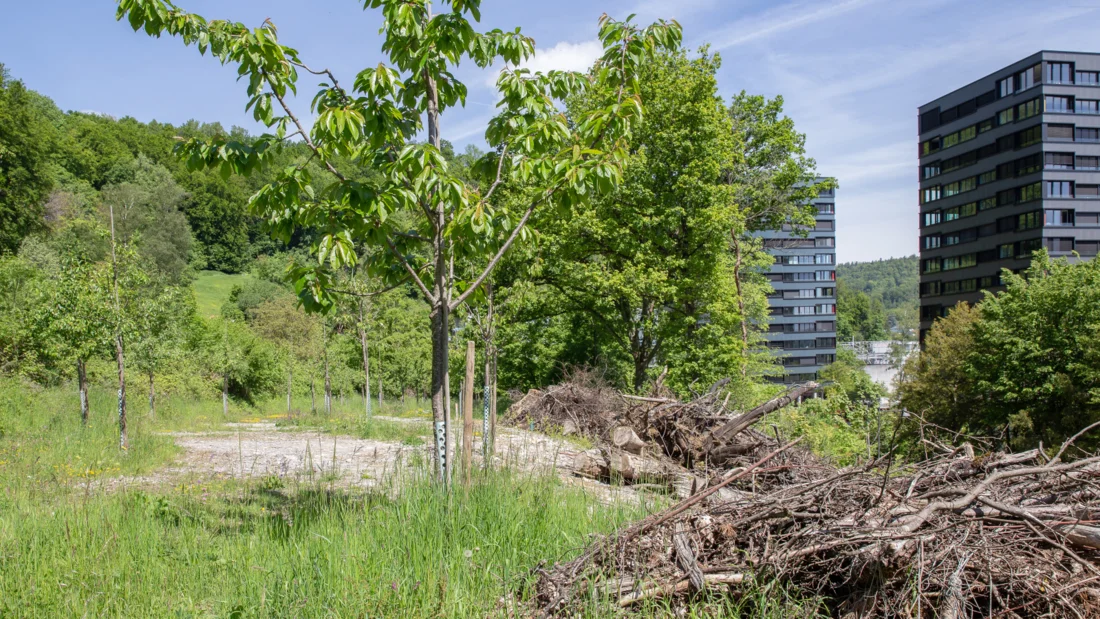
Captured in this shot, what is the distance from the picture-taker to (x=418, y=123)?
4.79m

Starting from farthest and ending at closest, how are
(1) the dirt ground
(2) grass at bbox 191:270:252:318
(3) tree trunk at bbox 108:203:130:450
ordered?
(2) grass at bbox 191:270:252:318 < (3) tree trunk at bbox 108:203:130:450 < (1) the dirt ground

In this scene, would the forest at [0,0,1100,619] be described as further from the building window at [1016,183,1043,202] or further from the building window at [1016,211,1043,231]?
the building window at [1016,183,1043,202]

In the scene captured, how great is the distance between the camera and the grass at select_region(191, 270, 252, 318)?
196 feet

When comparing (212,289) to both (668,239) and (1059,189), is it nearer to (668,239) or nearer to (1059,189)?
(668,239)

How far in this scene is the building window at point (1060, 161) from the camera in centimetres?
5550

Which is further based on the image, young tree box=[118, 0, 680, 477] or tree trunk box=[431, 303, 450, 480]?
tree trunk box=[431, 303, 450, 480]

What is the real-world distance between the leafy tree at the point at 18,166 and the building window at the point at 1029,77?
69.4m

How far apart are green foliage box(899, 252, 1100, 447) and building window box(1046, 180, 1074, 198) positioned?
31562mm

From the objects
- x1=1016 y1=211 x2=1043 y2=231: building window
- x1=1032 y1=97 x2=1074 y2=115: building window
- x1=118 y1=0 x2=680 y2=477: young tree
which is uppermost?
x1=1032 y1=97 x2=1074 y2=115: building window

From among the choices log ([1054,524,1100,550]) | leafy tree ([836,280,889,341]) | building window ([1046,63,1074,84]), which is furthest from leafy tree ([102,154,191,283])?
leafy tree ([836,280,889,341])

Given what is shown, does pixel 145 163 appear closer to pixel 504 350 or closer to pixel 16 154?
pixel 16 154

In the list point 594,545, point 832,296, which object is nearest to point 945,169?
point 832,296

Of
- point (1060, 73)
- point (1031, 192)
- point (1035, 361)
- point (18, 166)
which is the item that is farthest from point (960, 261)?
point (18, 166)

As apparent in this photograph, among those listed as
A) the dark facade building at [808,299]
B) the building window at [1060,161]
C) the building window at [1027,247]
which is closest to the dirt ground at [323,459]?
the building window at [1027,247]
